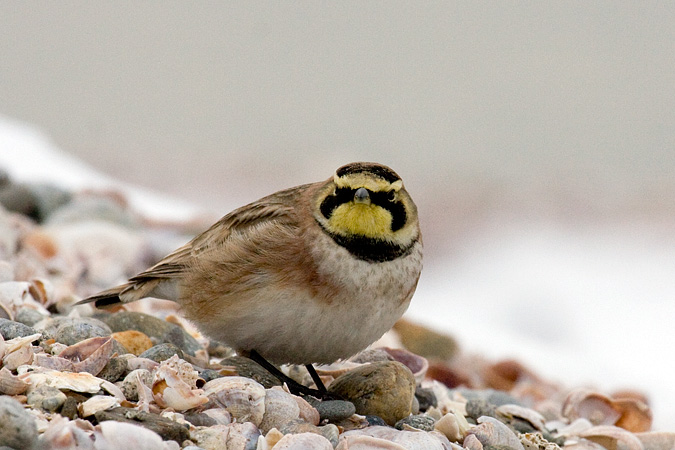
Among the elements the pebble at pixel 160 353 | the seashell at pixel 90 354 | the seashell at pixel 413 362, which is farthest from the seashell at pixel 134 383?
the seashell at pixel 413 362

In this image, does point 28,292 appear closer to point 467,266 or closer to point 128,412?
point 128,412

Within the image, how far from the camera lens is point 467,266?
514 inches

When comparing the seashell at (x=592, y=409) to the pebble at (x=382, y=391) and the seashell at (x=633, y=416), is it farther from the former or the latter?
the pebble at (x=382, y=391)

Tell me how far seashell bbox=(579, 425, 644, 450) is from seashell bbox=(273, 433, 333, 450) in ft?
6.64

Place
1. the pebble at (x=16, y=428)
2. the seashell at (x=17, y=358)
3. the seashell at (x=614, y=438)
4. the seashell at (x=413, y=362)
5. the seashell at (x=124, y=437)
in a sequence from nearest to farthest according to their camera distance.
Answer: the pebble at (x=16, y=428), the seashell at (x=124, y=437), the seashell at (x=17, y=358), the seashell at (x=614, y=438), the seashell at (x=413, y=362)

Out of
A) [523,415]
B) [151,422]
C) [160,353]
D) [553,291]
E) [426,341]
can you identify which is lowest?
[151,422]

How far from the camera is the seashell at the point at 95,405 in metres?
3.79

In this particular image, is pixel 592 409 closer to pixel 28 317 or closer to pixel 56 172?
pixel 28 317

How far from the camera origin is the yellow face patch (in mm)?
4969

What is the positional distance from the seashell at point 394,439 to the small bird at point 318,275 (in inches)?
26.3

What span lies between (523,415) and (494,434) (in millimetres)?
793

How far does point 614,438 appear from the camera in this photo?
522cm

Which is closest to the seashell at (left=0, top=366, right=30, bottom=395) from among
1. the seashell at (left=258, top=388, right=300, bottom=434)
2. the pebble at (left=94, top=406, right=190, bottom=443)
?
the pebble at (left=94, top=406, right=190, bottom=443)

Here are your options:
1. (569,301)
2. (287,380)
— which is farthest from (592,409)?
(569,301)
